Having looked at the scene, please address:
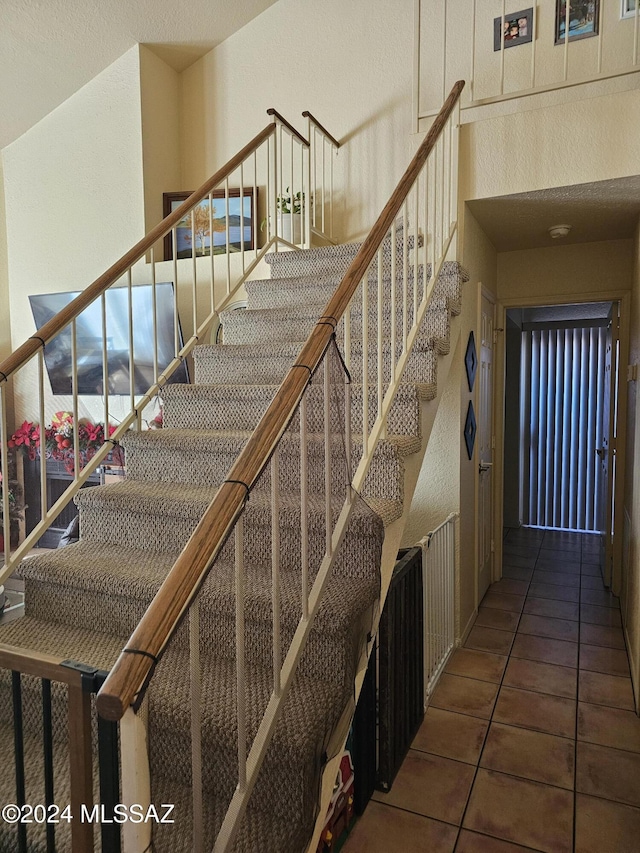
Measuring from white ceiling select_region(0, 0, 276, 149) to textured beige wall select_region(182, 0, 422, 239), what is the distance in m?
0.20

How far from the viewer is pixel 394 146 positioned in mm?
3979

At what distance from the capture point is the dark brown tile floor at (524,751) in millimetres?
2045

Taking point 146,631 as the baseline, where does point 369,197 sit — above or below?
above

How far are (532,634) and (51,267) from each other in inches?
178

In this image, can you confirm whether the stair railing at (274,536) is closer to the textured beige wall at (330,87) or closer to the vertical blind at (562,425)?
the textured beige wall at (330,87)

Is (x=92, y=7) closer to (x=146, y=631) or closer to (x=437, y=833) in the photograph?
(x=146, y=631)

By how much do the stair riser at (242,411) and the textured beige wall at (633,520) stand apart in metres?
1.48

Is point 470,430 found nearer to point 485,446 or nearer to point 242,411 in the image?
point 485,446

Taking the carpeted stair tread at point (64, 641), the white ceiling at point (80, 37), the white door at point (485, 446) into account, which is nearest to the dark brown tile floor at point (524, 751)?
the white door at point (485, 446)

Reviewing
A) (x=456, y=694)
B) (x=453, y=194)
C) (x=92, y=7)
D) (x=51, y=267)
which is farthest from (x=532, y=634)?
(x=92, y=7)

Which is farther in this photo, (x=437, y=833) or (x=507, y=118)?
(x=507, y=118)

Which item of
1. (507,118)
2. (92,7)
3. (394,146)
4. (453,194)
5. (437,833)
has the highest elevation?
(92,7)

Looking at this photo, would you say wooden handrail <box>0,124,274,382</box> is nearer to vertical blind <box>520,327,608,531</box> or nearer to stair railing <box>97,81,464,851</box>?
stair railing <box>97,81,464,851</box>

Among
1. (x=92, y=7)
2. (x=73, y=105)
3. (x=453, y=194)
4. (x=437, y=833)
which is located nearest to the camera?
(x=437, y=833)
